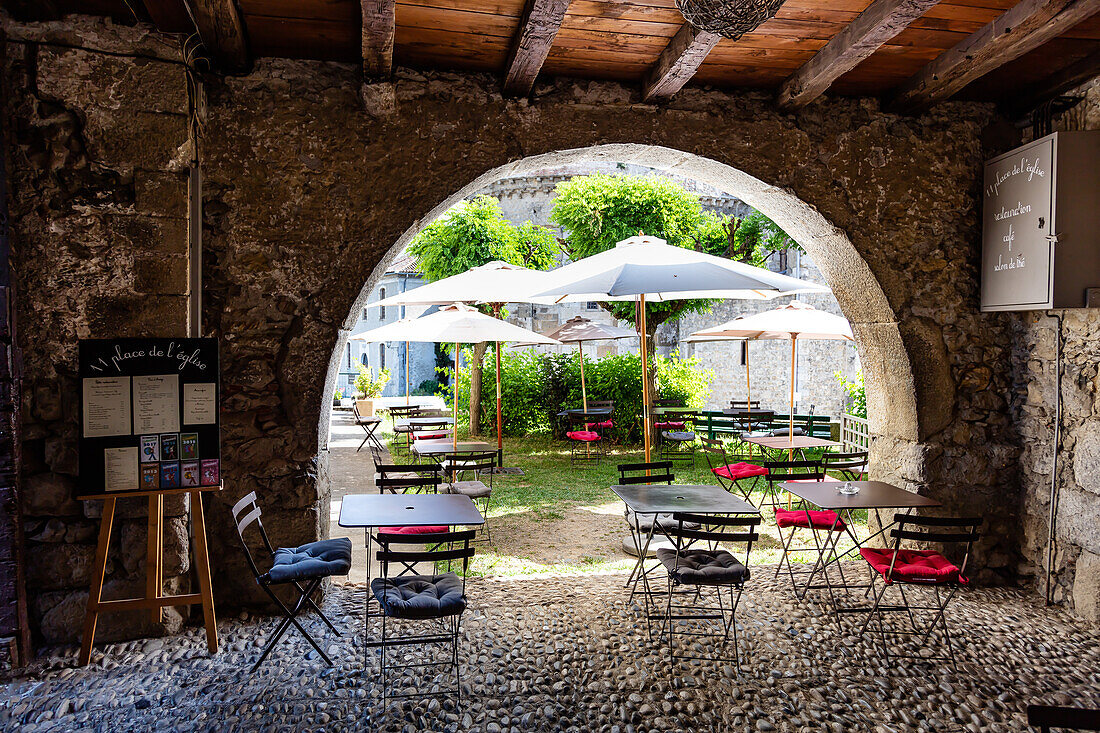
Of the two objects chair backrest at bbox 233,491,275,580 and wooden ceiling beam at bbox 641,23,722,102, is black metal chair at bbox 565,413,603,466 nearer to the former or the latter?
wooden ceiling beam at bbox 641,23,722,102

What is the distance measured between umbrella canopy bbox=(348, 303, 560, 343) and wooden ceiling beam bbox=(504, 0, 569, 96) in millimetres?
3780

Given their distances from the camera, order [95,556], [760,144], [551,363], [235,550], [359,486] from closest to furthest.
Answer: [95,556]
[235,550]
[760,144]
[359,486]
[551,363]

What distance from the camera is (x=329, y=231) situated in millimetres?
4117

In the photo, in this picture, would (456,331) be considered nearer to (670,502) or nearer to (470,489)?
(470,489)

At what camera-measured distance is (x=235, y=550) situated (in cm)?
402

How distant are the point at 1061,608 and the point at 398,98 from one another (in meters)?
5.10

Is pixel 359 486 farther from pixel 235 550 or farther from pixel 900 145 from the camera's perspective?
pixel 900 145

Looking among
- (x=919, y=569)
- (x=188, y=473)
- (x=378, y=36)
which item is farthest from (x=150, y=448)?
(x=919, y=569)

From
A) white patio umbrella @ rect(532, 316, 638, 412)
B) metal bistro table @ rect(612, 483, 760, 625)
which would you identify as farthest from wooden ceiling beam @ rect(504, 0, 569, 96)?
white patio umbrella @ rect(532, 316, 638, 412)

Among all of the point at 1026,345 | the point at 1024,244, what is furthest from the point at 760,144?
the point at 1026,345

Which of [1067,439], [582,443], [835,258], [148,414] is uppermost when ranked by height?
[835,258]

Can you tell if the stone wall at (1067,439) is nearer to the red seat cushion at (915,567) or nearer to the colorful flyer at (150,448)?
the red seat cushion at (915,567)

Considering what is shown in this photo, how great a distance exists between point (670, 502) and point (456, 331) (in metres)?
4.27

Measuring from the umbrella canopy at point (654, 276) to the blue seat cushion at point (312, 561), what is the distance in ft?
7.20
